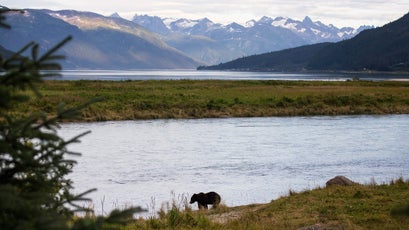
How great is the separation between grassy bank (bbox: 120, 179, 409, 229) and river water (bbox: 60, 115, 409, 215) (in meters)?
3.11

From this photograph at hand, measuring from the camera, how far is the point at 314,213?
17266mm

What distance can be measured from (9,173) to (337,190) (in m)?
15.9

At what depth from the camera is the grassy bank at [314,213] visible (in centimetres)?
1502

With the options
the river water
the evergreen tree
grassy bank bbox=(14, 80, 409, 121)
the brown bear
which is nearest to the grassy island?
grassy bank bbox=(14, 80, 409, 121)

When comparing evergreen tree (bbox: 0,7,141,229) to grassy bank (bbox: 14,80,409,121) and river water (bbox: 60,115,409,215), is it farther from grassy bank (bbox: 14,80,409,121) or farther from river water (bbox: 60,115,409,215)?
grassy bank (bbox: 14,80,409,121)

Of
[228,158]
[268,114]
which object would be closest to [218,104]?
[268,114]

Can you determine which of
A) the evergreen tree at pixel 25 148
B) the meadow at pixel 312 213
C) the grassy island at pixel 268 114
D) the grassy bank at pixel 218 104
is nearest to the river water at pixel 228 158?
the meadow at pixel 312 213

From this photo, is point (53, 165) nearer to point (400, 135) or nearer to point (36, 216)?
point (36, 216)

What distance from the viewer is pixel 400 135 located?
4431 cm

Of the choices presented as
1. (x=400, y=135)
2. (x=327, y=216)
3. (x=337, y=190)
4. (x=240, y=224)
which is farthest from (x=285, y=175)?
(x=400, y=135)

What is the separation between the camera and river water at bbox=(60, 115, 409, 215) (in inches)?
996

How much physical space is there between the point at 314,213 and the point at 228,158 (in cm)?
1726

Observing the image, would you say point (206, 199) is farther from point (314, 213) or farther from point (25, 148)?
point (25, 148)

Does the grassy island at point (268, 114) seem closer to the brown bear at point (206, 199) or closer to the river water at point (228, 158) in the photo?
the brown bear at point (206, 199)
